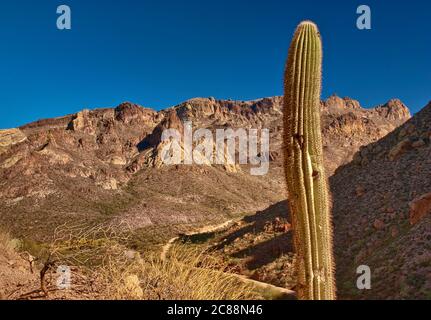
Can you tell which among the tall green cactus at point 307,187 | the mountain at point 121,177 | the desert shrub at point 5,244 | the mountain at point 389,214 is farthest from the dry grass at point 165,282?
the mountain at point 121,177

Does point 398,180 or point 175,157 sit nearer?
point 398,180

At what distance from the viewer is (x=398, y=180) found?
1677 centimetres

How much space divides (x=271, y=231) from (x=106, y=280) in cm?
1677

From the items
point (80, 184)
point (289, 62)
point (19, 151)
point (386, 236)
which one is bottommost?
point (386, 236)

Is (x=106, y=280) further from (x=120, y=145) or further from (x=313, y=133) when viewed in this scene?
(x=120, y=145)

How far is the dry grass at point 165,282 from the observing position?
4520 millimetres

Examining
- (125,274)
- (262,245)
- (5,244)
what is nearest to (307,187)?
(125,274)

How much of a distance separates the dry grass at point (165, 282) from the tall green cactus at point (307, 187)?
109cm

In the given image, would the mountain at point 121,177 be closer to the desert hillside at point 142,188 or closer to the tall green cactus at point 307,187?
the desert hillside at point 142,188

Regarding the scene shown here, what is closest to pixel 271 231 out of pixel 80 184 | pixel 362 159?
pixel 362 159

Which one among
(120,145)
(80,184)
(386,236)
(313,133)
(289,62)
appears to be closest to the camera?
(313,133)

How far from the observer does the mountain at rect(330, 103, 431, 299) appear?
10.3 meters

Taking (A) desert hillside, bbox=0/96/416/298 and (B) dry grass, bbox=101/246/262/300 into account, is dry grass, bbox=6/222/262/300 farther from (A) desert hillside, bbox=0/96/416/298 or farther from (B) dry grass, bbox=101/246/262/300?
(A) desert hillside, bbox=0/96/416/298

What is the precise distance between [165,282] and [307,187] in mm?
1910
